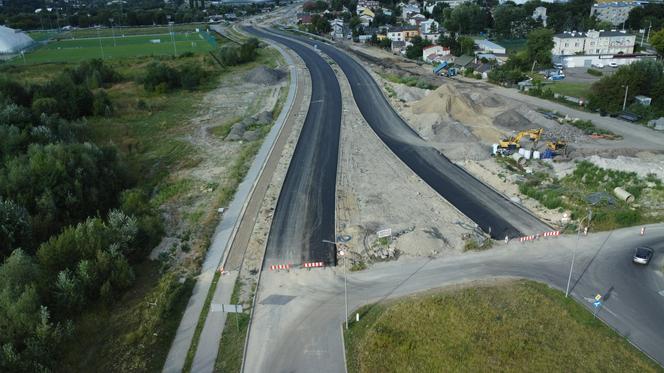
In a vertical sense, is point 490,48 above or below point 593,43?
below

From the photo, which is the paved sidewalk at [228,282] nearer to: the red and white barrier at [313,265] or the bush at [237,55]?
the red and white barrier at [313,265]

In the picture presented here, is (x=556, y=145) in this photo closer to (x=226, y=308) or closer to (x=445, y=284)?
(x=445, y=284)

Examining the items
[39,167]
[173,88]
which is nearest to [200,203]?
[39,167]

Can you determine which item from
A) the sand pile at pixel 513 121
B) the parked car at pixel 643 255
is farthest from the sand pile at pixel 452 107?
the parked car at pixel 643 255

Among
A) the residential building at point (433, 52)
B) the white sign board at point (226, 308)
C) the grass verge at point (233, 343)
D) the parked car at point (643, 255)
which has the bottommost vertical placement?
the grass verge at point (233, 343)

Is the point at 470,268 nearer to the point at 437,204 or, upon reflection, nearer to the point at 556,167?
the point at 437,204

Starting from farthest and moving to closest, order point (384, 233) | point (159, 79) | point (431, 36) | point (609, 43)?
point (431, 36), point (609, 43), point (159, 79), point (384, 233)

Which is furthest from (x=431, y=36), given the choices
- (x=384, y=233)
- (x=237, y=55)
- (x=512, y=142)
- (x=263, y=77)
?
Result: (x=384, y=233)
